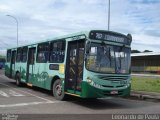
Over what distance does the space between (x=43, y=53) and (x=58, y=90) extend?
3.25 metres

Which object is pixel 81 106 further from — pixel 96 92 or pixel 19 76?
pixel 19 76

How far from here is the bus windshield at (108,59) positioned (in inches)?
543

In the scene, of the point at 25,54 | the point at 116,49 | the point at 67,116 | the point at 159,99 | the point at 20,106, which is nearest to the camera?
the point at 67,116

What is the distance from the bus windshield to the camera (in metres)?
13.8

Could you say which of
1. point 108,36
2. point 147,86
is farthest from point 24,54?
point 108,36

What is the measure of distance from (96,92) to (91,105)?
1232mm

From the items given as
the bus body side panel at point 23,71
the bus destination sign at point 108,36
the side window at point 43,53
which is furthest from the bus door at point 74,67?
the bus body side panel at point 23,71

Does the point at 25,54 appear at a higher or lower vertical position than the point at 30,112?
higher

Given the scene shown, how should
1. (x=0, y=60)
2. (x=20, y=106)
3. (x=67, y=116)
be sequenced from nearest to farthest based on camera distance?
1. (x=67, y=116)
2. (x=20, y=106)
3. (x=0, y=60)

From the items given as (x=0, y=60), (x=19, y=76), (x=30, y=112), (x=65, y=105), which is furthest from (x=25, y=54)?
(x=0, y=60)

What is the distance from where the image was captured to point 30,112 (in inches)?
476

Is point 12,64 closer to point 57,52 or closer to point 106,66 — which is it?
point 57,52

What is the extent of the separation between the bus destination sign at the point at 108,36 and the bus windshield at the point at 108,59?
27 cm

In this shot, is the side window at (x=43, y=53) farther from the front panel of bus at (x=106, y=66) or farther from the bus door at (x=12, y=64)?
the bus door at (x=12, y=64)
